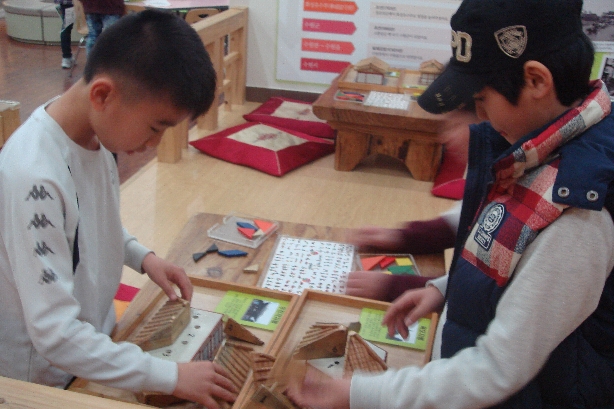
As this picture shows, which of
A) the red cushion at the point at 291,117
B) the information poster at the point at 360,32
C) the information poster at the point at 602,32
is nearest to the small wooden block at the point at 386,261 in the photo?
the information poster at the point at 602,32

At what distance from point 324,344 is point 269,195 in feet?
5.84

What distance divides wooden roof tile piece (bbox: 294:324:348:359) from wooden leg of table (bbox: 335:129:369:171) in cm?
207

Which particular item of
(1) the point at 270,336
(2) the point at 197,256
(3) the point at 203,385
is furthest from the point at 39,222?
(2) the point at 197,256

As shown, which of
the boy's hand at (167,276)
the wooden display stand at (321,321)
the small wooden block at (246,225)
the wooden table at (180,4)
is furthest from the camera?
the wooden table at (180,4)

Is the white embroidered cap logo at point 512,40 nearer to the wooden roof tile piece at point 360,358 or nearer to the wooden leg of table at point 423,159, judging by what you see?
the wooden roof tile piece at point 360,358

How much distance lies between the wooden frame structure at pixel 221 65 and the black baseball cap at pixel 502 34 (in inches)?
81.9

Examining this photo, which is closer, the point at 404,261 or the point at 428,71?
the point at 404,261

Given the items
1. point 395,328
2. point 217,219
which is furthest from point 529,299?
point 217,219

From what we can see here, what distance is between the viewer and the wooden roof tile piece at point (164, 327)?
3.27ft

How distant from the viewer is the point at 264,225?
161 centimetres

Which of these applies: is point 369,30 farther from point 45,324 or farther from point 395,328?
point 45,324

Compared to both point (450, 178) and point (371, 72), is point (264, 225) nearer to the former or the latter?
point (450, 178)

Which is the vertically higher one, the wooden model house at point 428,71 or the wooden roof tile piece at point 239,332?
the wooden model house at point 428,71

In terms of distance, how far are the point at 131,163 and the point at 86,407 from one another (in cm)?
271
